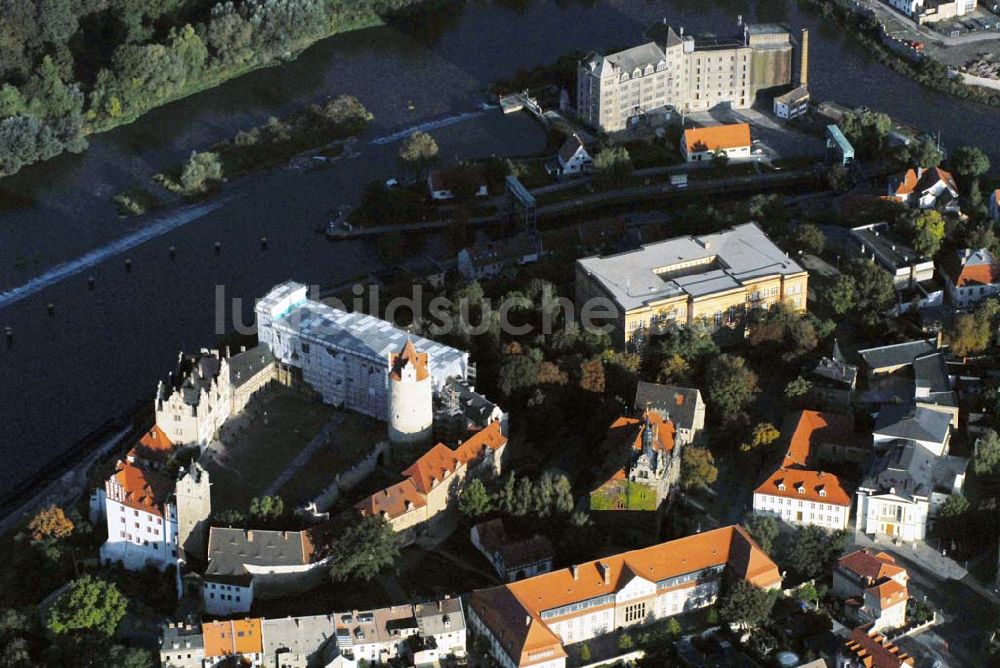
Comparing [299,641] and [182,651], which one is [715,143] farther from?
[182,651]

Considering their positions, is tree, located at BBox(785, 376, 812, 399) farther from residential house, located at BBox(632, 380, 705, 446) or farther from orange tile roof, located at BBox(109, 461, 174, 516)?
orange tile roof, located at BBox(109, 461, 174, 516)

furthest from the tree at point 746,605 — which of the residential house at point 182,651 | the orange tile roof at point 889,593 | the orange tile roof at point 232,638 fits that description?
the residential house at point 182,651

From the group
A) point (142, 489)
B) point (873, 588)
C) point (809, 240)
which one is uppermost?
point (142, 489)

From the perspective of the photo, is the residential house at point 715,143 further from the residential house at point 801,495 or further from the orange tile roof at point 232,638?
the orange tile roof at point 232,638

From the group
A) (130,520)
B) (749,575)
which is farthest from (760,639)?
(130,520)

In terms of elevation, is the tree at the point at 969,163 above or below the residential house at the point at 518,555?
below

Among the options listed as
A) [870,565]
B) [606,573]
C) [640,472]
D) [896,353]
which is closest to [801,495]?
[870,565]
